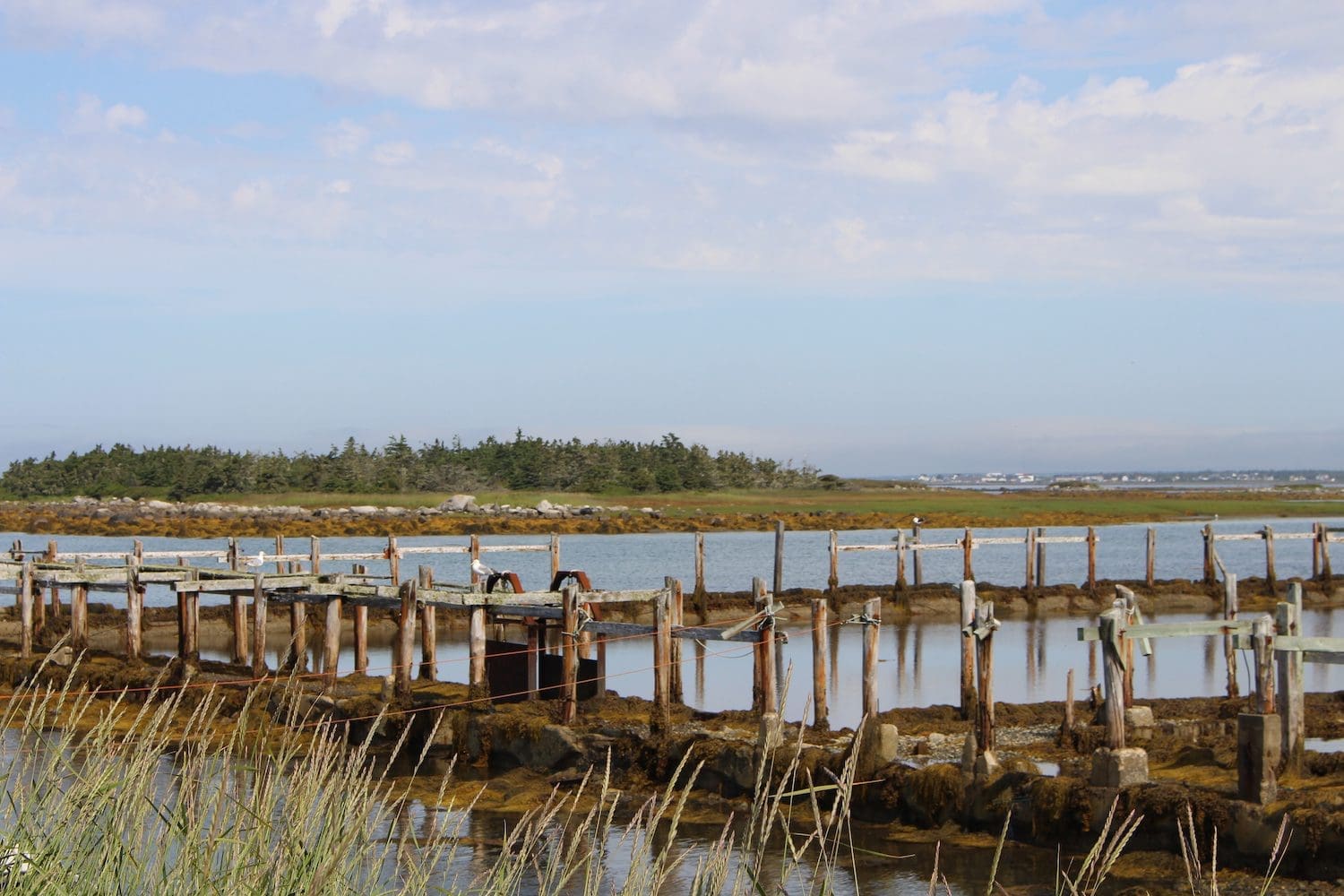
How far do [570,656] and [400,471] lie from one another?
84.8m

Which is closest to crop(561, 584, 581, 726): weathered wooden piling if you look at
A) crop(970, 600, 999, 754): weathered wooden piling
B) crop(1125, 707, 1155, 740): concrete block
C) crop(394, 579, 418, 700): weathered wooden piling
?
crop(394, 579, 418, 700): weathered wooden piling

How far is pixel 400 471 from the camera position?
325 ft

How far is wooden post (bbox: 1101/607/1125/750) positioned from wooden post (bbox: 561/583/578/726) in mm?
5352

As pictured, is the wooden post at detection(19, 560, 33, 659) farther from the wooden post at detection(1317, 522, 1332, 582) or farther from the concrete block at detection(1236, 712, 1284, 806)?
the wooden post at detection(1317, 522, 1332, 582)

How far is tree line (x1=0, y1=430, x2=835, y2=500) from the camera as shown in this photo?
9706 centimetres

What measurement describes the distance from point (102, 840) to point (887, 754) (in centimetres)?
962

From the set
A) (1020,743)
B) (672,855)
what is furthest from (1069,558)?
(672,855)

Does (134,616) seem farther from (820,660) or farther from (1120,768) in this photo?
(1120,768)

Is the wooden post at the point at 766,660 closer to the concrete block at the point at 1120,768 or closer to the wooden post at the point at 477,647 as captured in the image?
the concrete block at the point at 1120,768

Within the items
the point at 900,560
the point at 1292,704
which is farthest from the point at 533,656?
the point at 900,560

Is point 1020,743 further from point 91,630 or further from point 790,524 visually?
point 790,524

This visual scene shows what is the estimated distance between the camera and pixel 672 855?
497 inches

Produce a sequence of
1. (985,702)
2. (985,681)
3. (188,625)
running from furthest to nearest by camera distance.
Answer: (188,625) → (985,681) → (985,702)

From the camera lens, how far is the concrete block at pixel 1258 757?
11.0 m
